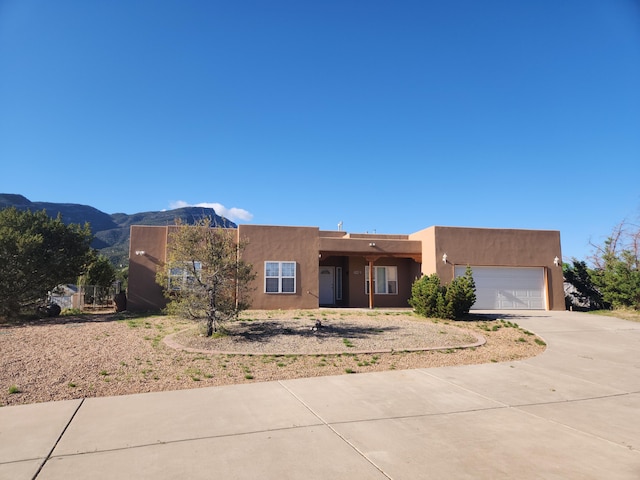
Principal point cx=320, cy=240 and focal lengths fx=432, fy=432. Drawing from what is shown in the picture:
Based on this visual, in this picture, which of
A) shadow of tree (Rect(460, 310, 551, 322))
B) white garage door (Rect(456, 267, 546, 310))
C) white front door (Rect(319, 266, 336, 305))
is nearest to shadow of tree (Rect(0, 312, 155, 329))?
white front door (Rect(319, 266, 336, 305))

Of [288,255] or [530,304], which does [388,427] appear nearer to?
[288,255]

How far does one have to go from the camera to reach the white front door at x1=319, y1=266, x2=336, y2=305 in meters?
23.7

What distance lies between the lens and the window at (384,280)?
2305 centimetres

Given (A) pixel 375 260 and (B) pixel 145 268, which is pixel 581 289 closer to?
(A) pixel 375 260

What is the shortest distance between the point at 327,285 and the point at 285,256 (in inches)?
171

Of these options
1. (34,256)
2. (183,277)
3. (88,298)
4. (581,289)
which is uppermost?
(34,256)

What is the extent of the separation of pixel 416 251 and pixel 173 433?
18.0 m

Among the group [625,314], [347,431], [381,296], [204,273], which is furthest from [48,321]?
[625,314]

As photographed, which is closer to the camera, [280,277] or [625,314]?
[625,314]

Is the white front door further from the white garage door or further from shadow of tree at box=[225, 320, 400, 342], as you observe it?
shadow of tree at box=[225, 320, 400, 342]

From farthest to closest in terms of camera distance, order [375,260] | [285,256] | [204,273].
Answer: [375,260] → [285,256] → [204,273]

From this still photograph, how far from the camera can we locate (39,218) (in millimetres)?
18891

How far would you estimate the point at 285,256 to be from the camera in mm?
20375

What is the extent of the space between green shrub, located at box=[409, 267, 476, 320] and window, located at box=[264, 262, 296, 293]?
611cm
